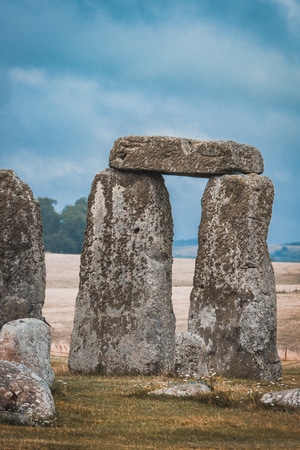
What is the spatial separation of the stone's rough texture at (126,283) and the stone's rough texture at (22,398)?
8394 mm

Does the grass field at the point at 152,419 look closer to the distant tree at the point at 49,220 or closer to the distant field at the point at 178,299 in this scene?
the distant field at the point at 178,299

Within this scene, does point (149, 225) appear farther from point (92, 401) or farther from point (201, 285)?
point (92, 401)

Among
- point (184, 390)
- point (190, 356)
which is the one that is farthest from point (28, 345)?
point (190, 356)

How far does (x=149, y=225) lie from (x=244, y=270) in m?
3.02

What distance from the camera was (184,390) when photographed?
20891 mm

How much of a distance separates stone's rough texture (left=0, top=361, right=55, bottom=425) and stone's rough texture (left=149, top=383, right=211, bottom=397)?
338 centimetres

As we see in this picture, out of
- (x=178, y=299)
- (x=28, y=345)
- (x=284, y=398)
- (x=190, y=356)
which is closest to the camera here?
(x=284, y=398)

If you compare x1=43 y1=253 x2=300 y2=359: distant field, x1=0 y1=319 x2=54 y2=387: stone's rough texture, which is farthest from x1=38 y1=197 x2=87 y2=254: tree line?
x1=0 y1=319 x2=54 y2=387: stone's rough texture

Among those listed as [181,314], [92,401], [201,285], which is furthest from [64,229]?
[92,401]

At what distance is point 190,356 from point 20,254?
Answer: 4.69 m

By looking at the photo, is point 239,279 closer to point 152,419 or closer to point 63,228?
point 152,419

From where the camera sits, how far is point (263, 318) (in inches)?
1112

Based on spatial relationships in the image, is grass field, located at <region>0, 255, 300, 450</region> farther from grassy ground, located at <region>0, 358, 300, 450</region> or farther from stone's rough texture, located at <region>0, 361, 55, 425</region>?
stone's rough texture, located at <region>0, 361, 55, 425</region>

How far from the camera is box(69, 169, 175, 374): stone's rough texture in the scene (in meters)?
26.4
